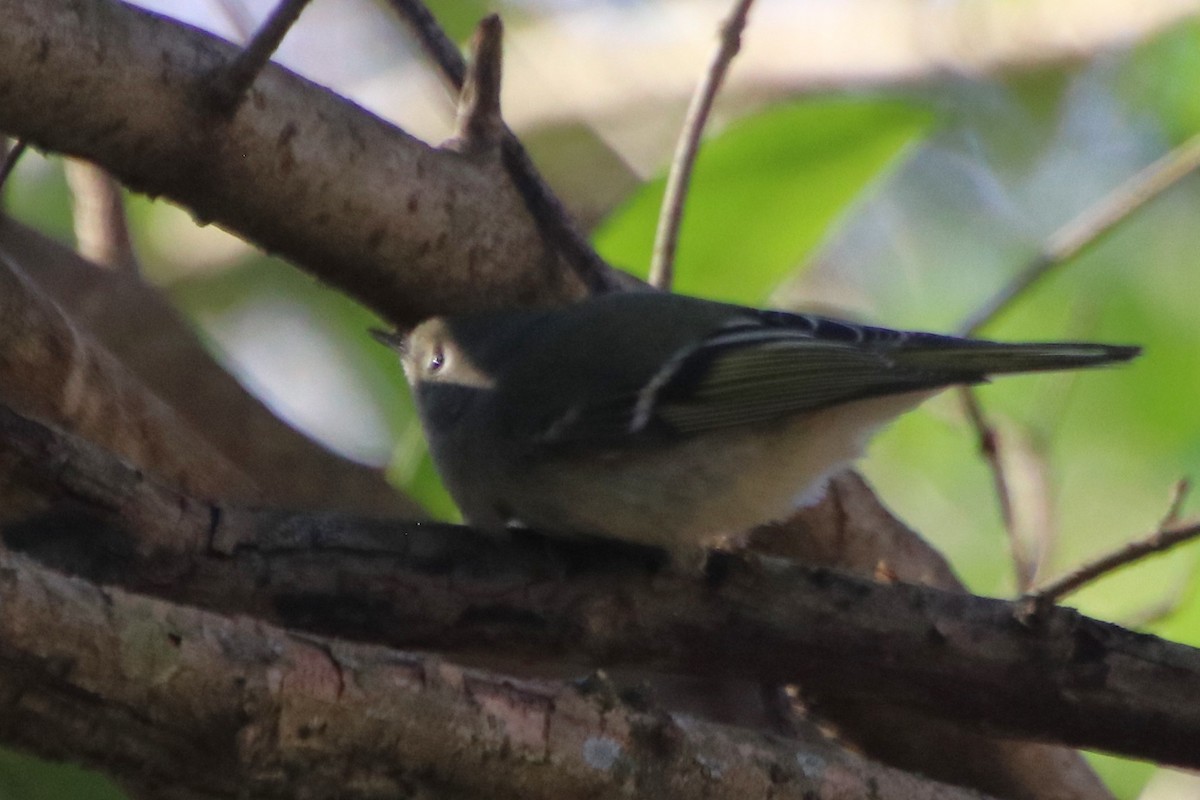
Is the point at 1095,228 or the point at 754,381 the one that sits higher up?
the point at 1095,228

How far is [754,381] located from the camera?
2.84m

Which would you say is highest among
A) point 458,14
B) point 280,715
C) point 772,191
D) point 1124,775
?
point 458,14

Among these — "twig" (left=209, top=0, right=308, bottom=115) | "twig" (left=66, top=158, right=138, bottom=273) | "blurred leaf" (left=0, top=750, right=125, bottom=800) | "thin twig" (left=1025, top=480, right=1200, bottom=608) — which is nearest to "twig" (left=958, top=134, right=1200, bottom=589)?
"thin twig" (left=1025, top=480, right=1200, bottom=608)

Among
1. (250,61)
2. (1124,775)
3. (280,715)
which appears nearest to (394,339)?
(250,61)

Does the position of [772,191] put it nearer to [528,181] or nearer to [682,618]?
[528,181]

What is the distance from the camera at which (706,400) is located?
282 centimetres

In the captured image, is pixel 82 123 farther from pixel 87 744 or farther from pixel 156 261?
pixel 156 261

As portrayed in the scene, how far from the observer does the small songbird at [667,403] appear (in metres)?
2.71

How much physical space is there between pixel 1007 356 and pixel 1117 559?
18.3 inches

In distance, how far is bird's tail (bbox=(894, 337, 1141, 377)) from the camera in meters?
2.53

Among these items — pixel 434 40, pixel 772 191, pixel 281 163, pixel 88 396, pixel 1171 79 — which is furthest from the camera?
pixel 1171 79

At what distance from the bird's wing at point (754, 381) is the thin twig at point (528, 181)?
30 cm

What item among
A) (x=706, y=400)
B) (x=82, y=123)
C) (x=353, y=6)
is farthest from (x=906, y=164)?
(x=82, y=123)

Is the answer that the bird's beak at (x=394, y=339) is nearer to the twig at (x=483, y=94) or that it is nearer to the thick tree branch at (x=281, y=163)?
the thick tree branch at (x=281, y=163)
